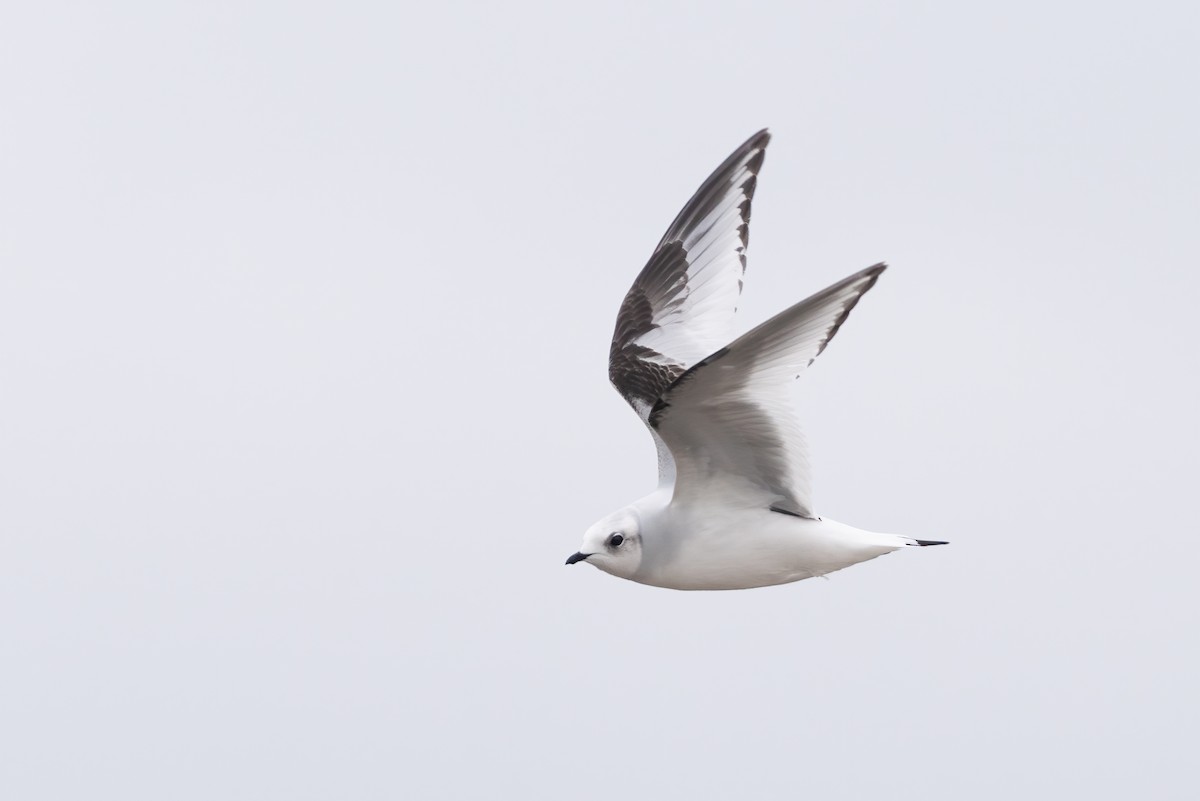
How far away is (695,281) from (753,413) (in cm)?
395

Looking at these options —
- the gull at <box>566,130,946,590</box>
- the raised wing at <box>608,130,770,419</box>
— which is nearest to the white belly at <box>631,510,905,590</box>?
the gull at <box>566,130,946,590</box>

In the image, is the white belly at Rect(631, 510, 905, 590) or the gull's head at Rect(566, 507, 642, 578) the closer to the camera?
the gull's head at Rect(566, 507, 642, 578)

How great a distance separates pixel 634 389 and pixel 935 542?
309cm

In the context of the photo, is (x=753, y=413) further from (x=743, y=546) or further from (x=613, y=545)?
(x=613, y=545)

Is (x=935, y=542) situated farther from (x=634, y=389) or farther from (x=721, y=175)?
(x=721, y=175)

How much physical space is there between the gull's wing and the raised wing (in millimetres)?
2368

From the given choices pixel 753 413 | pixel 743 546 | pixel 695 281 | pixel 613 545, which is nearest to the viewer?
pixel 753 413

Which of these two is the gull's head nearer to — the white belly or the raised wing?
the white belly

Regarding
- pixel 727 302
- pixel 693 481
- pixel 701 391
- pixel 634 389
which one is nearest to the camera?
pixel 701 391

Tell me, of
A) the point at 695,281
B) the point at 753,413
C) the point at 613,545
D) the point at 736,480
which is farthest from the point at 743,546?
the point at 695,281

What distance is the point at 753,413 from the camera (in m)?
12.2

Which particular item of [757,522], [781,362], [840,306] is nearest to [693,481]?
[757,522]

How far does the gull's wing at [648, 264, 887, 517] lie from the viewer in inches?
443

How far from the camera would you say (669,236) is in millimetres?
16125
